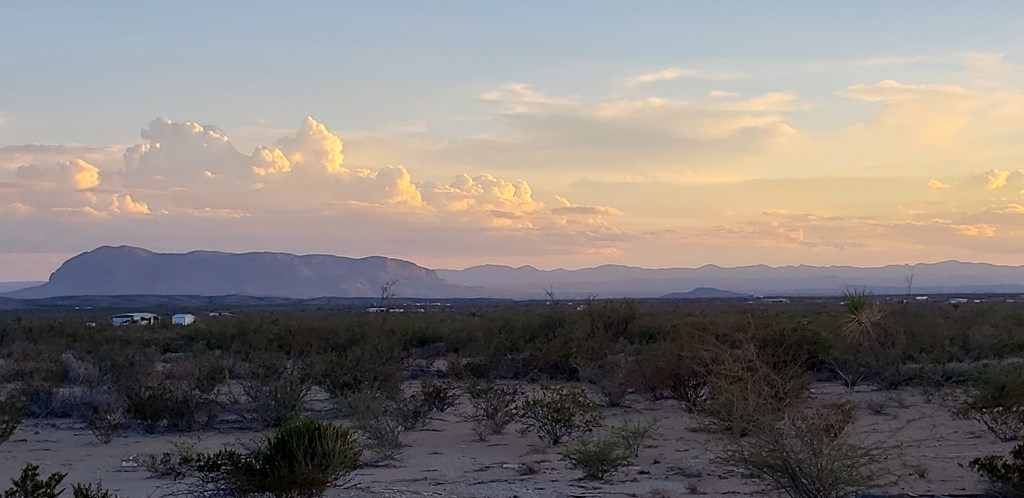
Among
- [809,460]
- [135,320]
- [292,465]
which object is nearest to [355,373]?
[292,465]

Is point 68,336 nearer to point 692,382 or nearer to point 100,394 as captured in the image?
point 100,394

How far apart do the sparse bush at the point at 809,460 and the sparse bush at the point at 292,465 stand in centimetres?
434

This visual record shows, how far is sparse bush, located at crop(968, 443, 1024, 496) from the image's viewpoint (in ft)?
37.9

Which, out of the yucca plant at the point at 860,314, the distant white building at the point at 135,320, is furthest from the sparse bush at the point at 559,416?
the distant white building at the point at 135,320

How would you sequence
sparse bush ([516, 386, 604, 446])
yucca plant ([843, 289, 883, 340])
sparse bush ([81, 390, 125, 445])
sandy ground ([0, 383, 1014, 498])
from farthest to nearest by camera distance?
yucca plant ([843, 289, 883, 340]) < sparse bush ([81, 390, 125, 445]) < sparse bush ([516, 386, 604, 446]) < sandy ground ([0, 383, 1014, 498])

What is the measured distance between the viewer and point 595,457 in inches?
536

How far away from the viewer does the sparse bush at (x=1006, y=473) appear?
1156 centimetres

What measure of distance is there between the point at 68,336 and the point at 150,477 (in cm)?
2685

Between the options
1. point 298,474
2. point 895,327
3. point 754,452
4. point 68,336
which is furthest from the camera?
point 68,336

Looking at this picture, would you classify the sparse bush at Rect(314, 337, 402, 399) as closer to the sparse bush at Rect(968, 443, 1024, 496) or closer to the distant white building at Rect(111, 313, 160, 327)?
the sparse bush at Rect(968, 443, 1024, 496)

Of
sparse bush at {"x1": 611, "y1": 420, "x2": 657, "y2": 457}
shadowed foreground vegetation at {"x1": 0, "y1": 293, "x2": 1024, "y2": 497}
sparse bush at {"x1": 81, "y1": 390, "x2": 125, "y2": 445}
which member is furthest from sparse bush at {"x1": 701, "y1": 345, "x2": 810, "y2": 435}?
sparse bush at {"x1": 81, "y1": 390, "x2": 125, "y2": 445}

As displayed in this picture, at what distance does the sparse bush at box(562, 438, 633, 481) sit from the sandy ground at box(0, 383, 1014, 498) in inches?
7.1

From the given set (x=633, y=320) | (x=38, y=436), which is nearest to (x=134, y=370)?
(x=38, y=436)

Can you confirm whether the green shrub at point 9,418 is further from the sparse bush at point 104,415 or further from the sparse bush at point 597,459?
the sparse bush at point 597,459
